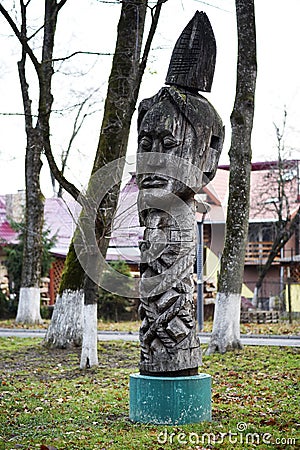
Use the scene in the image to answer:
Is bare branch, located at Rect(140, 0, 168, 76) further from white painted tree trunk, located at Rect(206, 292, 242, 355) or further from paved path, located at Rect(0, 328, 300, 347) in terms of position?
paved path, located at Rect(0, 328, 300, 347)

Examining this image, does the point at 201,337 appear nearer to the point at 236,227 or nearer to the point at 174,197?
the point at 236,227

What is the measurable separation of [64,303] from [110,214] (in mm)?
2400

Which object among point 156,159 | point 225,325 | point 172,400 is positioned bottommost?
point 172,400

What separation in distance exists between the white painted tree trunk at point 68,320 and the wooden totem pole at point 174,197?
697 centimetres

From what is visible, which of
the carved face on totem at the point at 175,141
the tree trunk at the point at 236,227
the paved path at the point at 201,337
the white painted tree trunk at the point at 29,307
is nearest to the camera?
the carved face on totem at the point at 175,141

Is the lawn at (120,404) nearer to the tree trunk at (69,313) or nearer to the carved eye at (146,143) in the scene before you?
the tree trunk at (69,313)

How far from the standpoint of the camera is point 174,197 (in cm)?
779

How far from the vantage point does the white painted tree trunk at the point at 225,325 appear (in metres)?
13.8

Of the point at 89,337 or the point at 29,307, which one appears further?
the point at 29,307

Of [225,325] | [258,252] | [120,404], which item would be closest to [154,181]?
[120,404]

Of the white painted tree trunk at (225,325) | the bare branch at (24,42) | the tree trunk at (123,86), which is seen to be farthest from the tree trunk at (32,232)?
the white painted tree trunk at (225,325)

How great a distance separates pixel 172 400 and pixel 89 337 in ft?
16.7

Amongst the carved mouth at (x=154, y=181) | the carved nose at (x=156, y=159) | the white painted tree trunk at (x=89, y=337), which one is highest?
the carved nose at (x=156, y=159)

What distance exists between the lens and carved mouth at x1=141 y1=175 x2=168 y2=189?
25.5 ft
